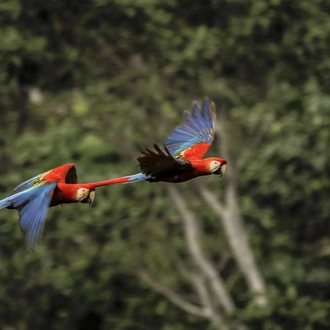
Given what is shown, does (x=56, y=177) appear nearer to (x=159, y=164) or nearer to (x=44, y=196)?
(x=44, y=196)

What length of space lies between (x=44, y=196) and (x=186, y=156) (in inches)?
49.3

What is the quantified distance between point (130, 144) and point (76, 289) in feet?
6.29

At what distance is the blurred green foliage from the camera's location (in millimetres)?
12031

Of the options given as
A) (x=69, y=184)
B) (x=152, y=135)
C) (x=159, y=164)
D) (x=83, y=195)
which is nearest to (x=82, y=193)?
(x=83, y=195)

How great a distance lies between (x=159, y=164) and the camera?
6105mm

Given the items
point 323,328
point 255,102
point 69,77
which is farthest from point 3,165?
point 323,328

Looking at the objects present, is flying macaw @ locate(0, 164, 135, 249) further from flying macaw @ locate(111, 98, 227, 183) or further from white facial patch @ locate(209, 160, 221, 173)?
white facial patch @ locate(209, 160, 221, 173)

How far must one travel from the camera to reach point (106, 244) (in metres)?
13.2

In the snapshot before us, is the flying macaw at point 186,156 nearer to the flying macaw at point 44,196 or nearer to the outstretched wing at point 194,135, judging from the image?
the outstretched wing at point 194,135

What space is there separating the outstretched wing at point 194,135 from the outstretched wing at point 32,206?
1199mm

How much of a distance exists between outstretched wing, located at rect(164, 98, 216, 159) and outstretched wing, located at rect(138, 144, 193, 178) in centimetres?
79

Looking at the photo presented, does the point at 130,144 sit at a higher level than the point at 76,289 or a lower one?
higher

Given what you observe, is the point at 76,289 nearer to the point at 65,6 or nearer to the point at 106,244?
the point at 106,244

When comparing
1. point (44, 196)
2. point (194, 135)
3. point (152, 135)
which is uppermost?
point (152, 135)
